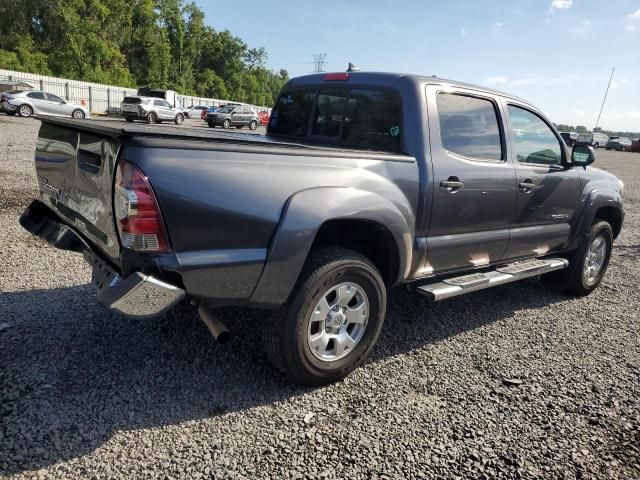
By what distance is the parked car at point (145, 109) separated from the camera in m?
28.5

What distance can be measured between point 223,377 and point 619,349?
10.5 feet

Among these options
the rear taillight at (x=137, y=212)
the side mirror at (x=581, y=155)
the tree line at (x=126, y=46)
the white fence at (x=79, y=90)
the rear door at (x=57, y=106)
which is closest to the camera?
the rear taillight at (x=137, y=212)

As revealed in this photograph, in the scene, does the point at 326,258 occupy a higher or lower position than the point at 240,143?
lower

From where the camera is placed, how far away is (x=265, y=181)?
2553 millimetres

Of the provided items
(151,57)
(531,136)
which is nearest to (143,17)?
(151,57)

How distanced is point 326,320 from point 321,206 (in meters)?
0.75

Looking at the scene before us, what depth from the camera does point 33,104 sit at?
24.1 m

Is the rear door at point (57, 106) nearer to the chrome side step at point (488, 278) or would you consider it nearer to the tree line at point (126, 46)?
the tree line at point (126, 46)

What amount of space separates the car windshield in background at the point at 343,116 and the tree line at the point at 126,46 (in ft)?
148

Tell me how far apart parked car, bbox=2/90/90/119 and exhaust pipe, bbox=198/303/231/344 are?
24.3 meters

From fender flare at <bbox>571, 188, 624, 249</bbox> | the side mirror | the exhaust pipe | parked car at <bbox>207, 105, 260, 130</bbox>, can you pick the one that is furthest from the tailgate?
parked car at <bbox>207, 105, 260, 130</bbox>

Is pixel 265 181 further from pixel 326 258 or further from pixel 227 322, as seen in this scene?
pixel 227 322

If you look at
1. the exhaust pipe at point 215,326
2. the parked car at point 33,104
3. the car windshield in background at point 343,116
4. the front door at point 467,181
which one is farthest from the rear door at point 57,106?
the exhaust pipe at point 215,326

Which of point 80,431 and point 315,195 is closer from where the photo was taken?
point 80,431
